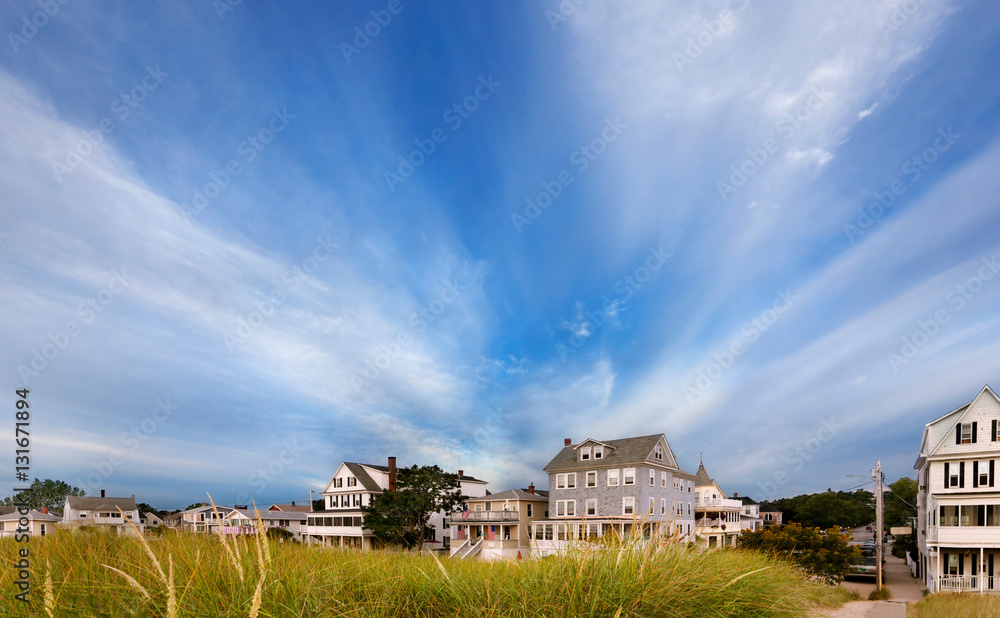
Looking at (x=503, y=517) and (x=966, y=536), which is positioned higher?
(x=966, y=536)

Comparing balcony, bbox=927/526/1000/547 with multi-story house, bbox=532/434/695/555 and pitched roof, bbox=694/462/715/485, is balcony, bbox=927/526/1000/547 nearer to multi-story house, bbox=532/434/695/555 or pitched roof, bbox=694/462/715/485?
multi-story house, bbox=532/434/695/555

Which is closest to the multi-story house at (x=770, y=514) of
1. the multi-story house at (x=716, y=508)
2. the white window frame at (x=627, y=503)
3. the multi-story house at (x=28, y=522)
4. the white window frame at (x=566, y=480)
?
the multi-story house at (x=716, y=508)

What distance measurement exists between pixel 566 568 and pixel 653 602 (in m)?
1.21

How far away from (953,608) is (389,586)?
70.0ft

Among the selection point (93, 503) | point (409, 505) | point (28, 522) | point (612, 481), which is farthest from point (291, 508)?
point (28, 522)

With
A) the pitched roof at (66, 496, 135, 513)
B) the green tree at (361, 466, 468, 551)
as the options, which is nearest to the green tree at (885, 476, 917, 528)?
the green tree at (361, 466, 468, 551)

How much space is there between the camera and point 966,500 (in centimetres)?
2812

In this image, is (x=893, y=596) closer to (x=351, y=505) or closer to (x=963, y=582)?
(x=963, y=582)

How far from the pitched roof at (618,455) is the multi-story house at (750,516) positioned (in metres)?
19.5

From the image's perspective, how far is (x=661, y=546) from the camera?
759 centimetres

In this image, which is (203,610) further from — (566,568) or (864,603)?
(864,603)

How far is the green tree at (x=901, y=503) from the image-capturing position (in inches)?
3103

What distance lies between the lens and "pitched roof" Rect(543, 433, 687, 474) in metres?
42.8

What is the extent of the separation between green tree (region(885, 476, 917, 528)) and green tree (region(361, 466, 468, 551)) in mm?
68695
